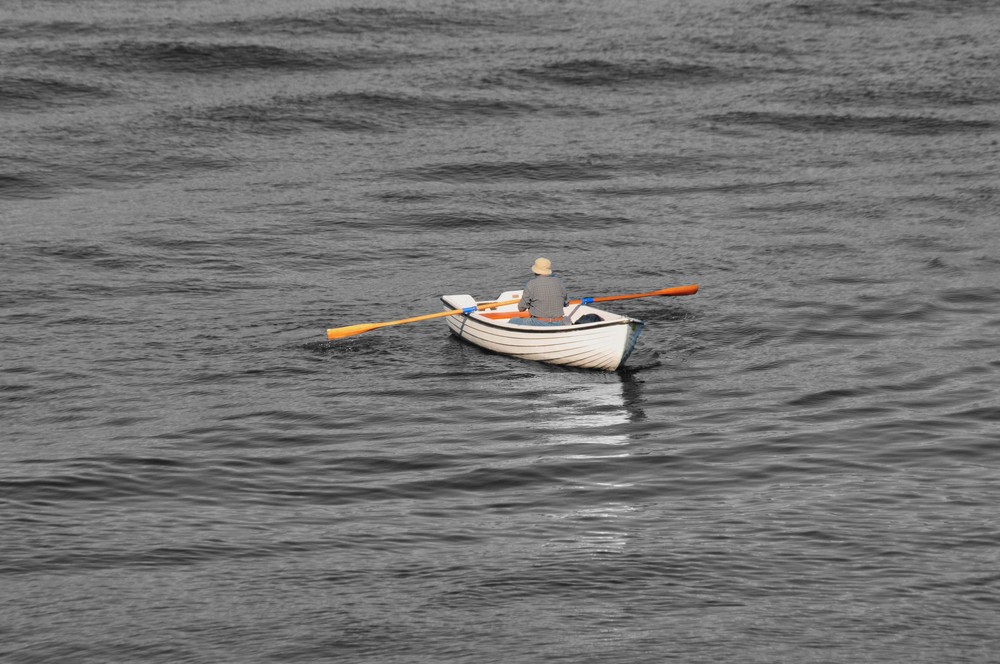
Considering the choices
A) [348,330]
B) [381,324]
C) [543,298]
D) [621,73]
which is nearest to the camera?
[543,298]

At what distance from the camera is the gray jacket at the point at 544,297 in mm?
25297

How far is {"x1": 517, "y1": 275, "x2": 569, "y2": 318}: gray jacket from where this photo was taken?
25.3 meters

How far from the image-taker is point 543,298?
25.4m

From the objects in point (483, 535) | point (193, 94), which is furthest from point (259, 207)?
point (483, 535)

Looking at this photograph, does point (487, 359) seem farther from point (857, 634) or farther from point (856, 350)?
point (857, 634)

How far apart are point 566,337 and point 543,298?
99 cm

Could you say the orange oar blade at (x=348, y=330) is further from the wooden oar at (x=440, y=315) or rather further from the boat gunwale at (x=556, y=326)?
the boat gunwale at (x=556, y=326)

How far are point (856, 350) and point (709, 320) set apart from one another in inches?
138

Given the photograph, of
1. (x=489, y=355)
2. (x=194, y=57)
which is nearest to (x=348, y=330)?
(x=489, y=355)

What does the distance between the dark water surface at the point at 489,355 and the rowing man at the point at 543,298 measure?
3.34 ft

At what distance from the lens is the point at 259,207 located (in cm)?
3903

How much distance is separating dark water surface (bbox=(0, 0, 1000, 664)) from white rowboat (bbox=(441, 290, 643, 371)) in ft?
1.24

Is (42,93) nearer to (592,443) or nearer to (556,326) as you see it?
(556,326)

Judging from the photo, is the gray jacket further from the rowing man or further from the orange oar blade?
the orange oar blade
